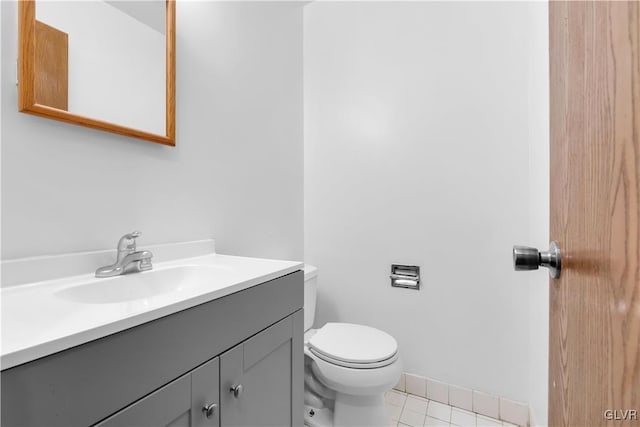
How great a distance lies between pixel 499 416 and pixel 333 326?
0.88 m

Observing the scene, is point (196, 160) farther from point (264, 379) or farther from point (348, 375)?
point (348, 375)

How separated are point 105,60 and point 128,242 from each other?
1.75ft

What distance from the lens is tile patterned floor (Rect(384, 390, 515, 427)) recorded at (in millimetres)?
1395

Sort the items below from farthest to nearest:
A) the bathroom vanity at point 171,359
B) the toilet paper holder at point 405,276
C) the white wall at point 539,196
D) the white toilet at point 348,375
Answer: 1. the toilet paper holder at point 405,276
2. the white toilet at point 348,375
3. the white wall at point 539,196
4. the bathroom vanity at point 171,359

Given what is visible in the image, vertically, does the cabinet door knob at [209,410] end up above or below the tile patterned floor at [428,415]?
above

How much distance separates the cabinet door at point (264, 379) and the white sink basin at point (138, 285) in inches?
8.1

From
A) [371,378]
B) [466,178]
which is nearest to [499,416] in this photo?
[371,378]

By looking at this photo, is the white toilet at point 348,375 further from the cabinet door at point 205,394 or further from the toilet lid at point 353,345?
the cabinet door at point 205,394

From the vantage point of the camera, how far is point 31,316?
0.52 metres

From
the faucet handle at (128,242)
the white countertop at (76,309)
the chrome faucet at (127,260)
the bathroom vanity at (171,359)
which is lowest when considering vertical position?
the bathroom vanity at (171,359)

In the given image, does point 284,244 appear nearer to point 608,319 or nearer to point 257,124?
point 257,124

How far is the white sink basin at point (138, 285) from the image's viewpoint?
0.72 metres

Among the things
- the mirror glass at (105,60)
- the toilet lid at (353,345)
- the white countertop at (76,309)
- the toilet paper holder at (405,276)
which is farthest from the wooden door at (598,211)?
the toilet paper holder at (405,276)

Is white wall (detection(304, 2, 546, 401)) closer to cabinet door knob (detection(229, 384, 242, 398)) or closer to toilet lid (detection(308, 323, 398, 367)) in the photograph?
toilet lid (detection(308, 323, 398, 367))
